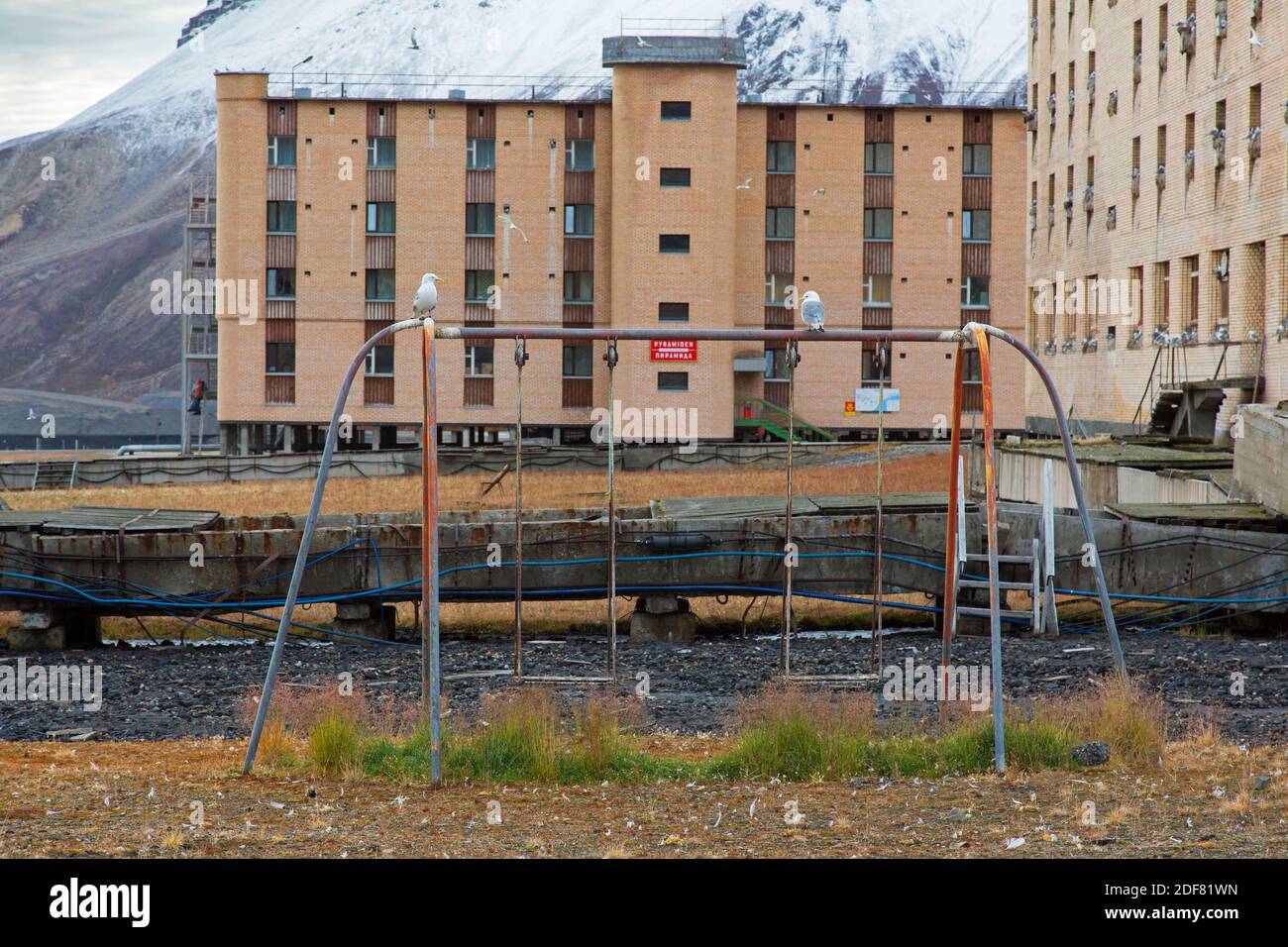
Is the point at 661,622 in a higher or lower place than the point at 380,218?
lower

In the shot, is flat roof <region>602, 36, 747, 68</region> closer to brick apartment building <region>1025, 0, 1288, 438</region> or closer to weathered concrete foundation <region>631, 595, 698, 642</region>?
brick apartment building <region>1025, 0, 1288, 438</region>

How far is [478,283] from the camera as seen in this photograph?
5666 cm

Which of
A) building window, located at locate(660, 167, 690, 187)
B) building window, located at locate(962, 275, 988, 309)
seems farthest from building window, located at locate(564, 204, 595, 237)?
building window, located at locate(962, 275, 988, 309)

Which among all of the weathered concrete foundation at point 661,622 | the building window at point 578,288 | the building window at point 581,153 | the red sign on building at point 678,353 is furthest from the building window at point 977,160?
the weathered concrete foundation at point 661,622

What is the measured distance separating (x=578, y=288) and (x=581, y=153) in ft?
16.0

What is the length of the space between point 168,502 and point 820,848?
3109 cm

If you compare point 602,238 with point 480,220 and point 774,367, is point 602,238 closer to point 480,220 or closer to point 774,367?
point 480,220

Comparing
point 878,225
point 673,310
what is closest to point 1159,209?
point 878,225

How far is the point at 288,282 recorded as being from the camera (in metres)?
56.8

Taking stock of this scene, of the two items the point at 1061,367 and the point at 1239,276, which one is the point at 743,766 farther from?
the point at 1061,367

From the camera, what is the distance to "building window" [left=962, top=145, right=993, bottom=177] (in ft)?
184

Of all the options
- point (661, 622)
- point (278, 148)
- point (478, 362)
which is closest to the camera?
point (661, 622)
